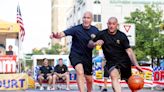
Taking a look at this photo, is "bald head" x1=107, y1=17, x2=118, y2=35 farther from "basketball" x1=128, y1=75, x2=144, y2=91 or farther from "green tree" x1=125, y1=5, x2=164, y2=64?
"green tree" x1=125, y1=5, x2=164, y2=64

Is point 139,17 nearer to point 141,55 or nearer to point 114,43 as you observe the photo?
point 141,55

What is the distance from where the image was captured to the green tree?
57.6m

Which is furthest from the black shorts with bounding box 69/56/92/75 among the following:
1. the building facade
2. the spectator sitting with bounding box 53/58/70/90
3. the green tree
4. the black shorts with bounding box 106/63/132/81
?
the building facade

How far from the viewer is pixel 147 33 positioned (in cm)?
5966

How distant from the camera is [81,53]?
9953 millimetres

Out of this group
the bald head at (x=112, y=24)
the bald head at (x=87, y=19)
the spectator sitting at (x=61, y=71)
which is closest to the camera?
the bald head at (x=112, y=24)

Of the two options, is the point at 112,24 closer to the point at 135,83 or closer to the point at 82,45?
the point at 135,83

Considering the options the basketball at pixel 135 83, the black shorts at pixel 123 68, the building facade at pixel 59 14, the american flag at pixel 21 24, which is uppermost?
the building facade at pixel 59 14

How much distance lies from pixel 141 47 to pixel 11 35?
36657 millimetres

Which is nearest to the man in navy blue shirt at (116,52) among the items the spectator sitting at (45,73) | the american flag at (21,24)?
the spectator sitting at (45,73)

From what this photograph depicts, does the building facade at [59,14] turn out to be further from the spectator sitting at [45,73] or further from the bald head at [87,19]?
the bald head at [87,19]

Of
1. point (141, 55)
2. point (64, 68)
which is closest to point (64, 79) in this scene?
point (64, 68)

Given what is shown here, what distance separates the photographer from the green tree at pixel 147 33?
5759 cm

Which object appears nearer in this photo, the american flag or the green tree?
the american flag
